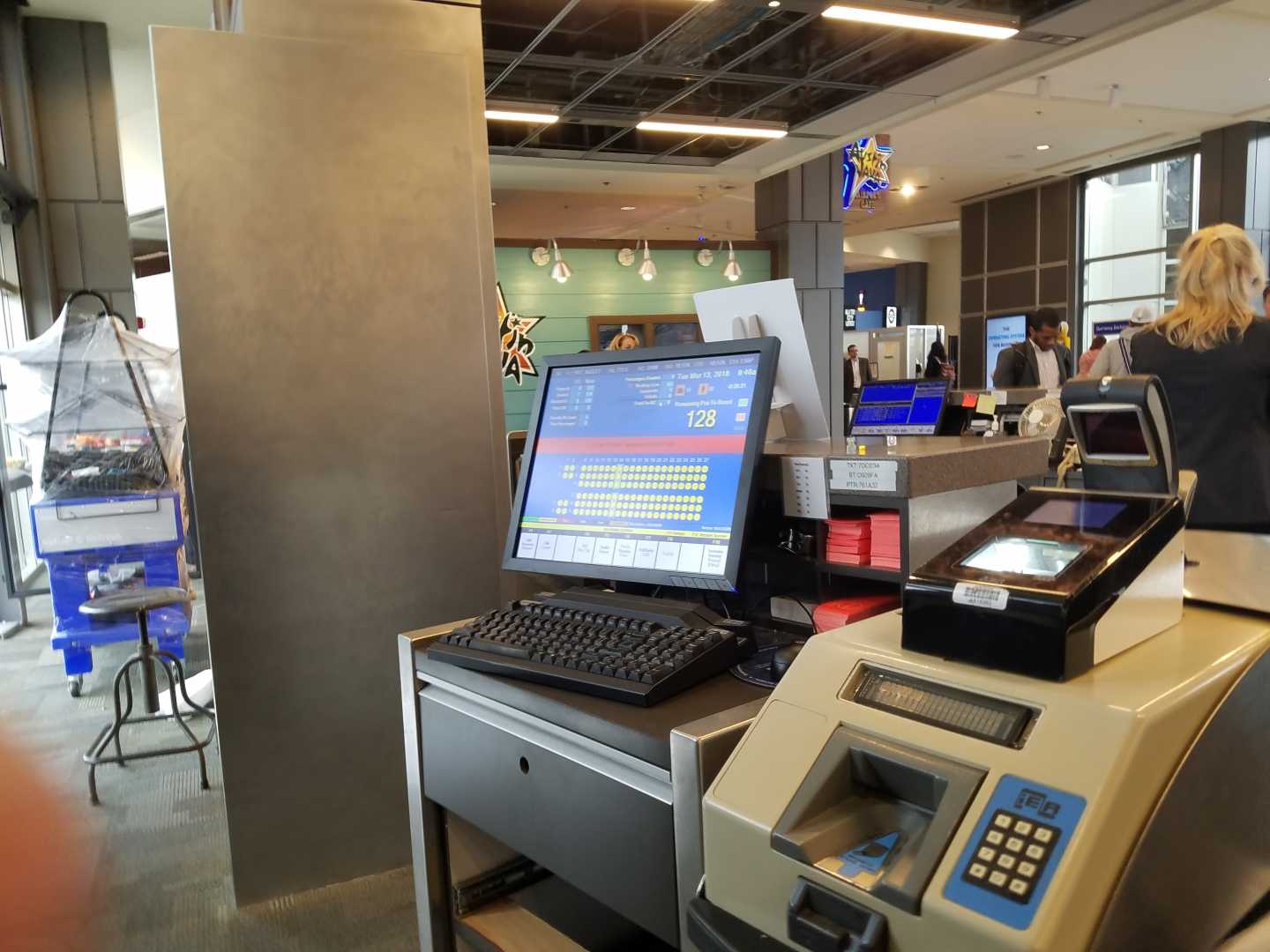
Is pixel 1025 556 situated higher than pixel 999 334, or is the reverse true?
pixel 999 334

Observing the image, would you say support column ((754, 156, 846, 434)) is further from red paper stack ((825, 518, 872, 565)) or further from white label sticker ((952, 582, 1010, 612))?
white label sticker ((952, 582, 1010, 612))

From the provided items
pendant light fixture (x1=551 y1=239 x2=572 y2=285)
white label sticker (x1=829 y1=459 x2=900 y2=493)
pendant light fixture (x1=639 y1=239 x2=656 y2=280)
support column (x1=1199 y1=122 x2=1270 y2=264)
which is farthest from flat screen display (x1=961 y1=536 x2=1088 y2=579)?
support column (x1=1199 y1=122 x2=1270 y2=264)

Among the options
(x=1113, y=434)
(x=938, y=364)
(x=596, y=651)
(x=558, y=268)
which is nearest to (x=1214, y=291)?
(x=1113, y=434)

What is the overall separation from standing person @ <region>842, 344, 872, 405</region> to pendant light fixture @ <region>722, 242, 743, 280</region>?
2027 millimetres

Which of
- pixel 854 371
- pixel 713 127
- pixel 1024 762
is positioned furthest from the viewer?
pixel 854 371

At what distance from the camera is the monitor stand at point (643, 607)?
1203 millimetres

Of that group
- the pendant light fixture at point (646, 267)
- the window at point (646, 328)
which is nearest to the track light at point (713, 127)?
the pendant light fixture at point (646, 267)

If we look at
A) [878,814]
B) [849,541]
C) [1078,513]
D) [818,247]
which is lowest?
[878,814]

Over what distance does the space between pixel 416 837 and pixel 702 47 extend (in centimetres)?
540

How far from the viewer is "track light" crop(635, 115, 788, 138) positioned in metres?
7.17

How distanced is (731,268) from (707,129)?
1.62 meters

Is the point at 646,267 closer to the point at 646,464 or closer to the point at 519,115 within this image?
the point at 519,115

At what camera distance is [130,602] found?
3.12 metres

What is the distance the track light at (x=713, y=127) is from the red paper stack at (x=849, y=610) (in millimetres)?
6528
